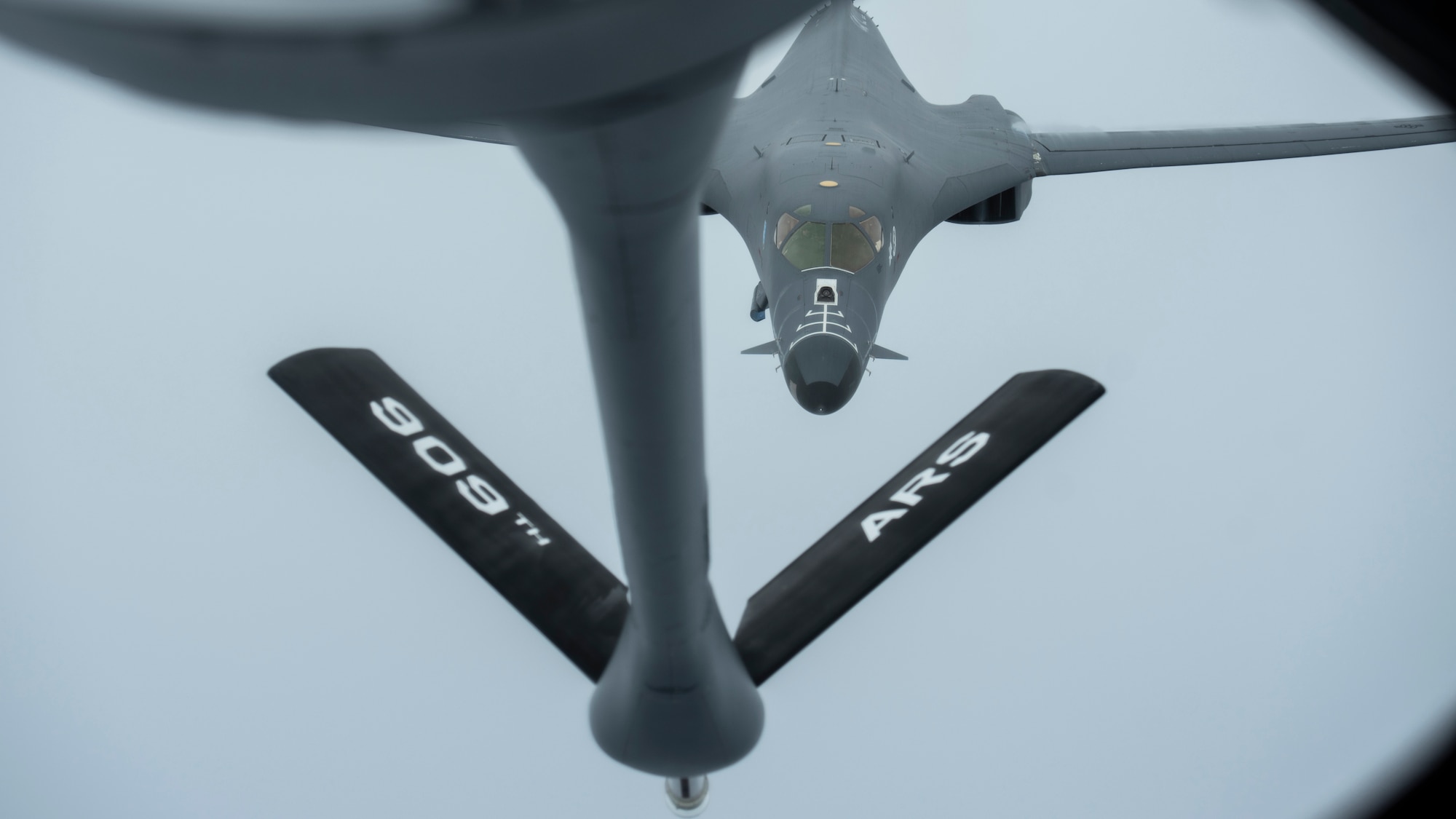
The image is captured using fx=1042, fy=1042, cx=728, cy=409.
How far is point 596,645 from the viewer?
317 inches

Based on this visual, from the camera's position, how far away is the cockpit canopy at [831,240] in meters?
12.4

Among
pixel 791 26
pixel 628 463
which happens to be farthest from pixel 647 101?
pixel 628 463

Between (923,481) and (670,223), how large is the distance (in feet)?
19.5

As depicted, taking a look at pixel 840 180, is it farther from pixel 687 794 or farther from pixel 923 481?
pixel 687 794

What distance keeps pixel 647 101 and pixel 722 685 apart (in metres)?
5.60

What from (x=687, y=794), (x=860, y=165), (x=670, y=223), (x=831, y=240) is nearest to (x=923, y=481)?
→ (x=687, y=794)

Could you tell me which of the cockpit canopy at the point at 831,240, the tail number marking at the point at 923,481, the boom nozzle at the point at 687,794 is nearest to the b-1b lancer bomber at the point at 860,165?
the cockpit canopy at the point at 831,240

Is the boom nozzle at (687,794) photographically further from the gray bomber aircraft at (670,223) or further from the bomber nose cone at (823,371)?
the bomber nose cone at (823,371)

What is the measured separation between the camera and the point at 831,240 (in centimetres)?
1238

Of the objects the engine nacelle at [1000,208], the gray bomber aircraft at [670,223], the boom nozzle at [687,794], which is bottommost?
the boom nozzle at [687,794]

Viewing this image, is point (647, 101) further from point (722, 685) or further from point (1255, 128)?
point (1255, 128)

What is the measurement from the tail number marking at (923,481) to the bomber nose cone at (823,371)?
9.63ft

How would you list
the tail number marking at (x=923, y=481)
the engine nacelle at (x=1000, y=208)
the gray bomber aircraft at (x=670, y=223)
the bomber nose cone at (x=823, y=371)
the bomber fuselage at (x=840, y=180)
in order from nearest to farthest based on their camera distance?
the gray bomber aircraft at (x=670, y=223) < the tail number marking at (x=923, y=481) < the bomber nose cone at (x=823, y=371) < the bomber fuselage at (x=840, y=180) < the engine nacelle at (x=1000, y=208)

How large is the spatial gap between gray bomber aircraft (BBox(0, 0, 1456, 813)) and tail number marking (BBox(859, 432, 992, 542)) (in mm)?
22
